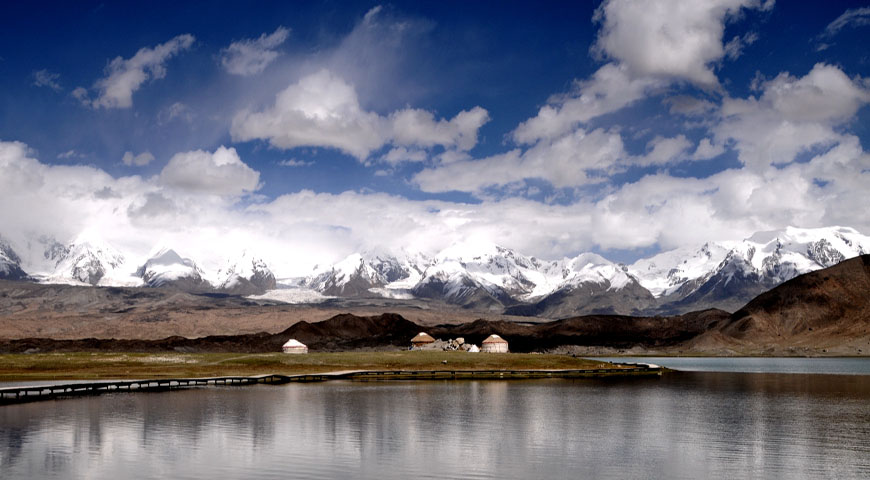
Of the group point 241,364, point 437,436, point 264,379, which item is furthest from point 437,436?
point 241,364

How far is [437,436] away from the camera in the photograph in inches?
2450

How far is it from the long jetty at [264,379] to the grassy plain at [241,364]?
11.0 meters

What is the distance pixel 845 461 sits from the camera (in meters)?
51.6

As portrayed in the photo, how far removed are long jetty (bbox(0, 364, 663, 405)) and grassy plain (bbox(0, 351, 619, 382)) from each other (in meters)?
11.0

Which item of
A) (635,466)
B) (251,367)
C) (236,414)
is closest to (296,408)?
(236,414)

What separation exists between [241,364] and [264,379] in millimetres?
32321

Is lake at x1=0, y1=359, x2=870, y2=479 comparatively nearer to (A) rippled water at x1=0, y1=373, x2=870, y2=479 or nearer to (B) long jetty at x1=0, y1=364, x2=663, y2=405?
(A) rippled water at x1=0, y1=373, x2=870, y2=479

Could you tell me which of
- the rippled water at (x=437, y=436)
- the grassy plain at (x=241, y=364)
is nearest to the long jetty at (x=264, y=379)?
the rippled water at (x=437, y=436)

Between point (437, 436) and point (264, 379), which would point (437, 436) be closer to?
point (437, 436)

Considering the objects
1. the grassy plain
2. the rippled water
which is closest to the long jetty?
the rippled water

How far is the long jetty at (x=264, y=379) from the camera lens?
323 ft

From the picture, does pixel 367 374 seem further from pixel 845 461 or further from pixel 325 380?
pixel 845 461

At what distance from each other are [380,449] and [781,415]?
41.0 m

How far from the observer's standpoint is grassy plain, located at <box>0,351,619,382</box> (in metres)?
144
